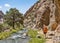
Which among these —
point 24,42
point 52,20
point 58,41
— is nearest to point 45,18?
point 52,20

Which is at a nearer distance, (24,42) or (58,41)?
(58,41)

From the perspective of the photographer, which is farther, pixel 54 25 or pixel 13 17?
pixel 13 17

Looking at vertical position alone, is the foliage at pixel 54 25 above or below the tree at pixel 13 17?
below

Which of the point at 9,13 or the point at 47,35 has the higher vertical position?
the point at 9,13

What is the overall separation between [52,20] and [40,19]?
637 inches

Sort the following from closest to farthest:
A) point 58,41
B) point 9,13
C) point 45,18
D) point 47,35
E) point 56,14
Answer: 1. point 58,41
2. point 47,35
3. point 56,14
4. point 45,18
5. point 9,13

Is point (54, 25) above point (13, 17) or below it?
below

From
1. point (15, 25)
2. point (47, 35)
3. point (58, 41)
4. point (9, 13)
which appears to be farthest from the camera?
point (15, 25)

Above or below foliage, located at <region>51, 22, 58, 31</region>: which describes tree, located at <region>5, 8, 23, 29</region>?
above

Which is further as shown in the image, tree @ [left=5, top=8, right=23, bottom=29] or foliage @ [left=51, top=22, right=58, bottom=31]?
tree @ [left=5, top=8, right=23, bottom=29]

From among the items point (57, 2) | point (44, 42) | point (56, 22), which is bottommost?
point (44, 42)

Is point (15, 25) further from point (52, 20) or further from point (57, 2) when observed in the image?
point (57, 2)

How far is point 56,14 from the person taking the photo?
30.1 meters

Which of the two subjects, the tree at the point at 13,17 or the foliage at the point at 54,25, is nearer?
the foliage at the point at 54,25
